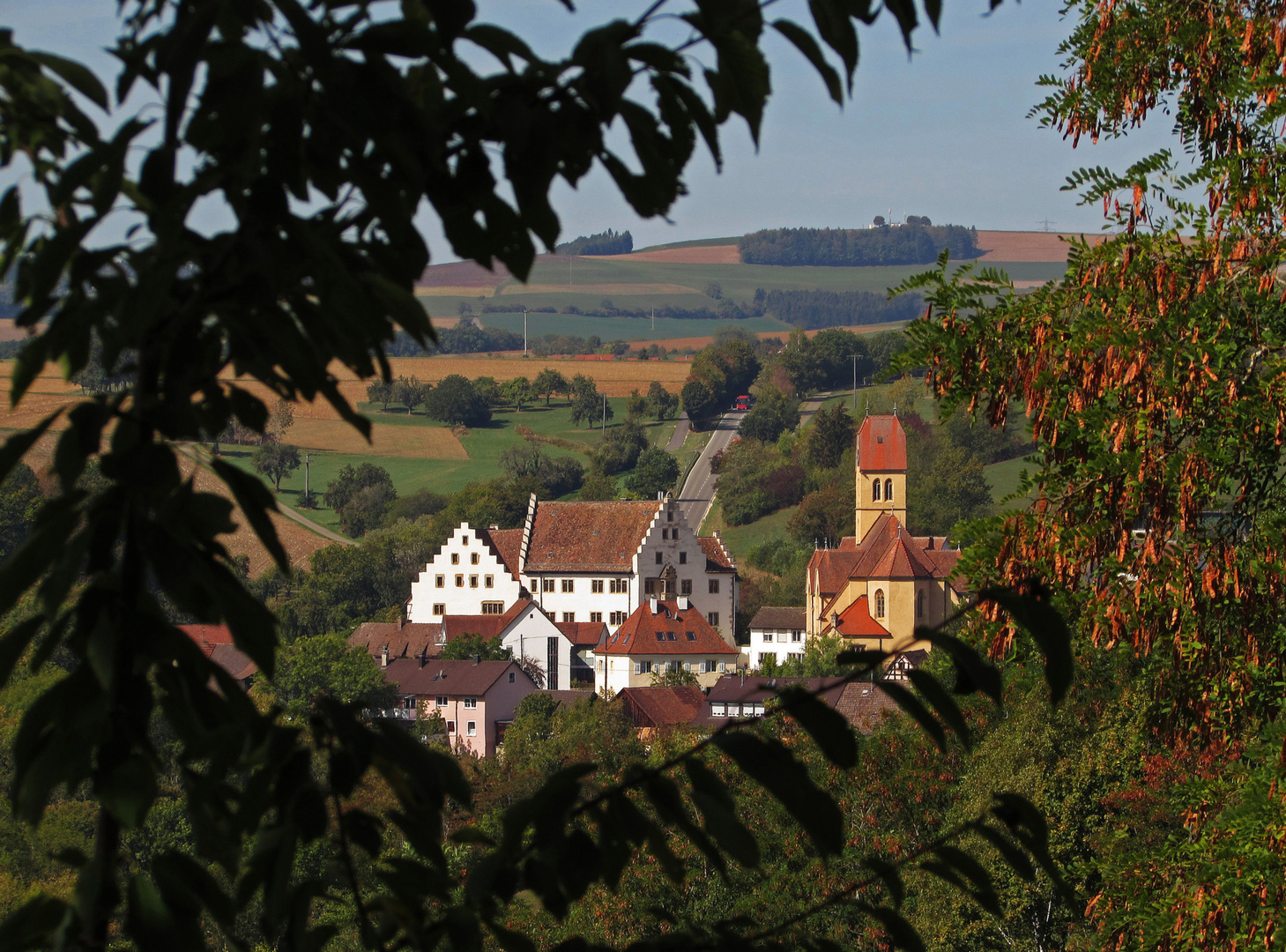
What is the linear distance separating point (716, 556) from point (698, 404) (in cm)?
7460

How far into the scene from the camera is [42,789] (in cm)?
121

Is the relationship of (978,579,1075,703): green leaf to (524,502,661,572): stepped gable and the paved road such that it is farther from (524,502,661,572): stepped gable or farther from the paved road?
the paved road

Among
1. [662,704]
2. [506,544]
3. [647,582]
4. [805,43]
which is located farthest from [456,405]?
[805,43]

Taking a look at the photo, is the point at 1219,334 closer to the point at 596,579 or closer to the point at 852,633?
the point at 852,633

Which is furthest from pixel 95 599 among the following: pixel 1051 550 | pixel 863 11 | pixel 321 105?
pixel 1051 550

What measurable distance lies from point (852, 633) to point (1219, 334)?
63.6 metres

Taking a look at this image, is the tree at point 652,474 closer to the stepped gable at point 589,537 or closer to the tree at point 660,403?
the tree at point 660,403

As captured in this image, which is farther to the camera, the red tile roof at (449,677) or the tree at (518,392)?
the tree at (518,392)

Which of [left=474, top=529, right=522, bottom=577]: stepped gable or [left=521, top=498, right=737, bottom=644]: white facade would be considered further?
[left=474, top=529, right=522, bottom=577]: stepped gable

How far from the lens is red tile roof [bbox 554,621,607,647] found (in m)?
76.6

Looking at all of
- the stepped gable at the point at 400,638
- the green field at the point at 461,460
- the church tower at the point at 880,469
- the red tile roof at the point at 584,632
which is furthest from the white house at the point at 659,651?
the green field at the point at 461,460

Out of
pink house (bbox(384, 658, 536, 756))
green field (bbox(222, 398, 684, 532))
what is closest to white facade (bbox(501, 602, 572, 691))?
pink house (bbox(384, 658, 536, 756))

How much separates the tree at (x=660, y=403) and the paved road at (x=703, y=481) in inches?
250

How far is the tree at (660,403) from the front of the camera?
156m
